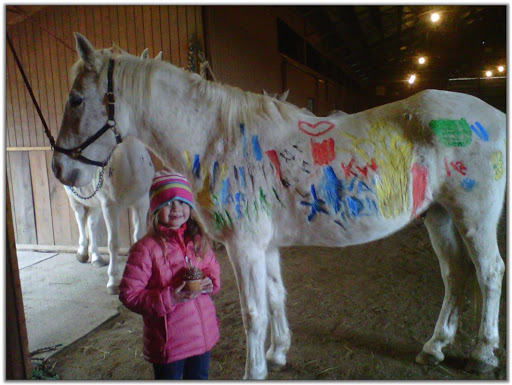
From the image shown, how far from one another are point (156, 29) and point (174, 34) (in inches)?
10.0

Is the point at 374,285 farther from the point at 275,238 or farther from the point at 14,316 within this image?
the point at 14,316

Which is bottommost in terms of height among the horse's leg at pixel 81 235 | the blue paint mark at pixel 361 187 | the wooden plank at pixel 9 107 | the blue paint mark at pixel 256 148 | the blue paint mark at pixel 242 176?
the horse's leg at pixel 81 235

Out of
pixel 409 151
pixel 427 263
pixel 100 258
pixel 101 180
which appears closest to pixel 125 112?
pixel 409 151

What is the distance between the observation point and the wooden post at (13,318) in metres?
1.67

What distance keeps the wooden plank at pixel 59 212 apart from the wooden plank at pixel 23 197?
386mm

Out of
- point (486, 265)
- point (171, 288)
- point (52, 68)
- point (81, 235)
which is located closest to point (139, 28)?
point (52, 68)

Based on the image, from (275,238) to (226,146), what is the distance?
0.60 m

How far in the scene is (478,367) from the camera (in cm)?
212

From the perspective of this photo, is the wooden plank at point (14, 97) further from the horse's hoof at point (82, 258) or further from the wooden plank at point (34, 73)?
the horse's hoof at point (82, 258)

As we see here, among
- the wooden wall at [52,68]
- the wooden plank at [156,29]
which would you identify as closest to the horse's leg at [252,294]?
the wooden wall at [52,68]

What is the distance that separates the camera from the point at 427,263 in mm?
4152

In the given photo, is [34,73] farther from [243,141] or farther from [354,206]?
[354,206]

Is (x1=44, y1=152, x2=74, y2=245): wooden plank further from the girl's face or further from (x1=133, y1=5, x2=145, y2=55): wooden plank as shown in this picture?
the girl's face

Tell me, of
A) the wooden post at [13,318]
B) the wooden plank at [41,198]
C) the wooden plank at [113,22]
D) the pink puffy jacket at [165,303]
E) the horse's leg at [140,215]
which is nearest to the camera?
the pink puffy jacket at [165,303]
